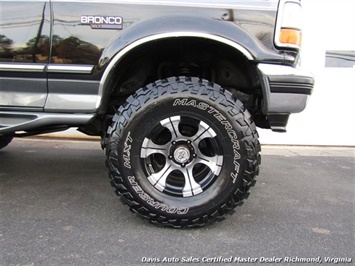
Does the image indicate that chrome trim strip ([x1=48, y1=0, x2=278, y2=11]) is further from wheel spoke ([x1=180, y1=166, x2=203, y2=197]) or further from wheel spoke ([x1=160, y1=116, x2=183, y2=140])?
wheel spoke ([x1=180, y1=166, x2=203, y2=197])

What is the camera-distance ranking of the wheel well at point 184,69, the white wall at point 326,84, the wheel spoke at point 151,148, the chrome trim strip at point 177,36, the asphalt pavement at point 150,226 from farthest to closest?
the white wall at point 326,84 → the wheel well at point 184,69 → the wheel spoke at point 151,148 → the chrome trim strip at point 177,36 → the asphalt pavement at point 150,226

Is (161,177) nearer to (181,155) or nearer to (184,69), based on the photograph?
(181,155)

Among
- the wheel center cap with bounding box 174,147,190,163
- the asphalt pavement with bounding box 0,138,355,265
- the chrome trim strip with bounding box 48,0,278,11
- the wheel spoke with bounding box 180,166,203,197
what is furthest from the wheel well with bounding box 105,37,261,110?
the asphalt pavement with bounding box 0,138,355,265

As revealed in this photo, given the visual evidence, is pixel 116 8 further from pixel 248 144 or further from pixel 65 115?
pixel 248 144

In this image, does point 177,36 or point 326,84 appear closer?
point 177,36

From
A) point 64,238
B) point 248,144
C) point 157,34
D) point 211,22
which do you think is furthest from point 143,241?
point 211,22

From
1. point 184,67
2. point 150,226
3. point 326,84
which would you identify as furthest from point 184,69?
point 326,84

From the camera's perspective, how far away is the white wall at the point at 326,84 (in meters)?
5.93

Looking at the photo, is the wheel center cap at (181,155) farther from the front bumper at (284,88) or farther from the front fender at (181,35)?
the front fender at (181,35)

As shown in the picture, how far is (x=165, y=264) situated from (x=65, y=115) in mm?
1265

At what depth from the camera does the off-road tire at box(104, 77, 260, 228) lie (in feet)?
7.77

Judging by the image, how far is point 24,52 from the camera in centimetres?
242

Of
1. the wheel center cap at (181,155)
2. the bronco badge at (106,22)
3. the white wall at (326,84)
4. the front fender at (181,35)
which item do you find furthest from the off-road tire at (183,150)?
the white wall at (326,84)

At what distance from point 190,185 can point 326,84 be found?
4.67 metres
